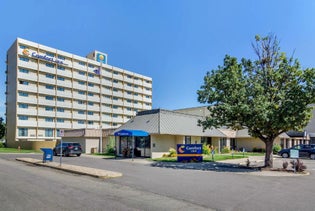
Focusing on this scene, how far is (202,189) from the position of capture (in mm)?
10844

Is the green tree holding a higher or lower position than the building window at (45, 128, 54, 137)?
higher

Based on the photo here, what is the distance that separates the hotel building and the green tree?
42.6 m

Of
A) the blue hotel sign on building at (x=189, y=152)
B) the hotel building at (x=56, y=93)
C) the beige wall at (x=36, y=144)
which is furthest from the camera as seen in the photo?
the hotel building at (x=56, y=93)

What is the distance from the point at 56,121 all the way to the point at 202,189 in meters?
58.4

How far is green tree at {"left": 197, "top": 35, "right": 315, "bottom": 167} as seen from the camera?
17.8 meters

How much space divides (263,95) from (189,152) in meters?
8.48

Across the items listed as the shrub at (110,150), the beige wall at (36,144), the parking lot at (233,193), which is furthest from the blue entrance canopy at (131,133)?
the beige wall at (36,144)

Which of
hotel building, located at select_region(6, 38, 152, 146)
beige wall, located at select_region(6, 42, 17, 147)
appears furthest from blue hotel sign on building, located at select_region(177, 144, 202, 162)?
beige wall, located at select_region(6, 42, 17, 147)

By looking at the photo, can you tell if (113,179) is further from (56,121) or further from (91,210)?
(56,121)

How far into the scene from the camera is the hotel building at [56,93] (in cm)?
5916

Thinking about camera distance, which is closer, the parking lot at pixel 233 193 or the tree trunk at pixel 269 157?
the parking lot at pixel 233 193

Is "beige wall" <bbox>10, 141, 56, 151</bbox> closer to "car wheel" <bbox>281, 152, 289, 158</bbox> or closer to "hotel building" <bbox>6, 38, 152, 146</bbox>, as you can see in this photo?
"hotel building" <bbox>6, 38, 152, 146</bbox>

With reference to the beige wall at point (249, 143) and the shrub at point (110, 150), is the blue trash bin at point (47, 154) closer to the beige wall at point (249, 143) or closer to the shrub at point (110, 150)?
the shrub at point (110, 150)

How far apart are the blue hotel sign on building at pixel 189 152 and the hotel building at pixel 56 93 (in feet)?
122
